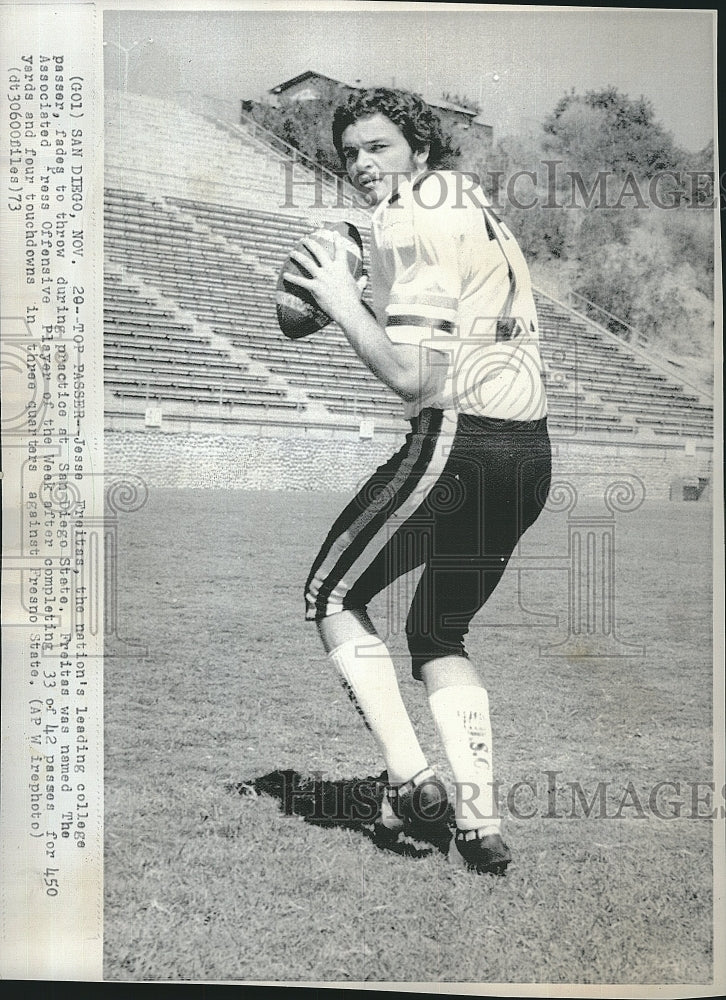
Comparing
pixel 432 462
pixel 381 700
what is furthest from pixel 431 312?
pixel 381 700

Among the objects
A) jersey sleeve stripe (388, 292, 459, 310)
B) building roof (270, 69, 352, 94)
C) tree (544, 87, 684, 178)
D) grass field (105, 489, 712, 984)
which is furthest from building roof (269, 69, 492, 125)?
grass field (105, 489, 712, 984)

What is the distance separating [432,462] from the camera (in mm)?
2637

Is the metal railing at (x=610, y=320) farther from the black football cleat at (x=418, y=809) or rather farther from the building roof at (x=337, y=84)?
the black football cleat at (x=418, y=809)

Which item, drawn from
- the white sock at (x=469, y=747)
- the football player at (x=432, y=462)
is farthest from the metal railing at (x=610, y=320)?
the white sock at (x=469, y=747)

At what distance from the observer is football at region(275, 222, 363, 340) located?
2633mm

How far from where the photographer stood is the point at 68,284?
2.68 metres

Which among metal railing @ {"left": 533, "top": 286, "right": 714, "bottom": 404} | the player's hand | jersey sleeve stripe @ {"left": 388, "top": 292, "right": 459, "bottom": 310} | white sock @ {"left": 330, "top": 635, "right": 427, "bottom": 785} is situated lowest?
white sock @ {"left": 330, "top": 635, "right": 427, "bottom": 785}

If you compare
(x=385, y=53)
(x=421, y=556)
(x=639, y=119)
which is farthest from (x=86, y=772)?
(x=639, y=119)

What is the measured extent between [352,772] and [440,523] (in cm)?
82

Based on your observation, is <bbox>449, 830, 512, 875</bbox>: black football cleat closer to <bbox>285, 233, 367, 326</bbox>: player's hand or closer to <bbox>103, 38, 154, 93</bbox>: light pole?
<bbox>285, 233, 367, 326</bbox>: player's hand

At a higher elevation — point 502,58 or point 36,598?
point 502,58

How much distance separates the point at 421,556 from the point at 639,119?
154 cm

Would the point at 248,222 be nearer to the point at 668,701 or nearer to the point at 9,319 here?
the point at 9,319

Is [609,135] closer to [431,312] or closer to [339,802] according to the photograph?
[431,312]
